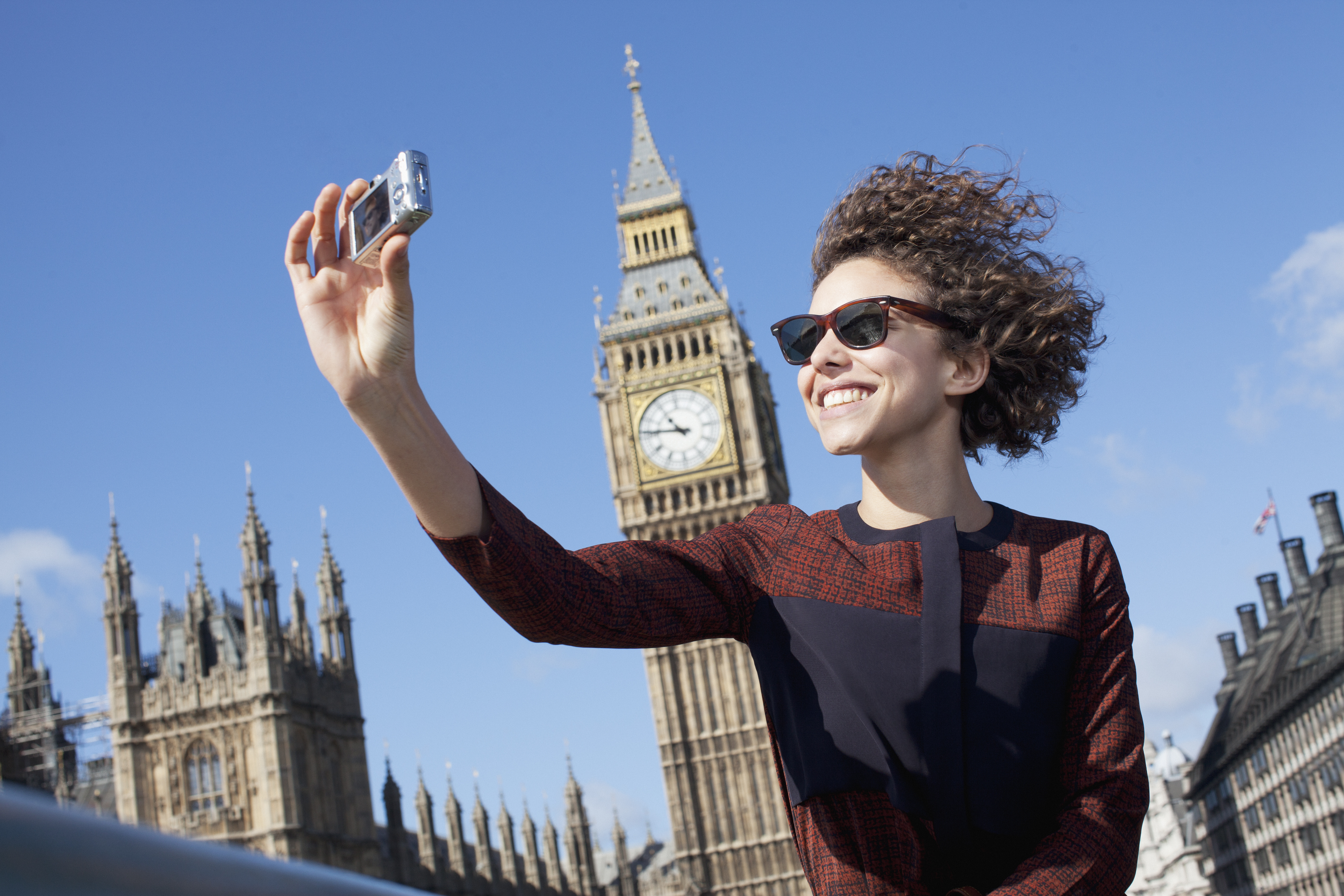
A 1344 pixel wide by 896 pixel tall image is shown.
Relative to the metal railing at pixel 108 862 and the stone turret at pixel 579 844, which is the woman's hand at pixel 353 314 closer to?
the metal railing at pixel 108 862

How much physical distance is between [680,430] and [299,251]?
39.5 metres

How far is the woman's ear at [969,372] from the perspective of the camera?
231 cm

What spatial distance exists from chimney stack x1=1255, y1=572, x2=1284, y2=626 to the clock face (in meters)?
32.0

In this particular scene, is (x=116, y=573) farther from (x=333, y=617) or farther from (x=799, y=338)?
(x=799, y=338)

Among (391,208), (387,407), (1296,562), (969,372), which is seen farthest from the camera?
(1296,562)

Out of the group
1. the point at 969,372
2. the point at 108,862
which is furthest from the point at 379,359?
the point at 108,862

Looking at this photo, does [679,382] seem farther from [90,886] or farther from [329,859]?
[90,886]

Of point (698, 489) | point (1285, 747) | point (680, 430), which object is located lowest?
point (1285, 747)

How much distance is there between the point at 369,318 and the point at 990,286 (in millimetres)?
1095

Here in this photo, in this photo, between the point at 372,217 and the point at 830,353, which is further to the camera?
the point at 830,353

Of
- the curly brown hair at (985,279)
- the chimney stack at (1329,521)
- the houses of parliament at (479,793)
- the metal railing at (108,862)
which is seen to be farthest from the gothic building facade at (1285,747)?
the metal railing at (108,862)

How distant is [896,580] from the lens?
208 cm

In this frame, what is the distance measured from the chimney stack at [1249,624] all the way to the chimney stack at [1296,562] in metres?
7.64

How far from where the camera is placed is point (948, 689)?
1.98 m
